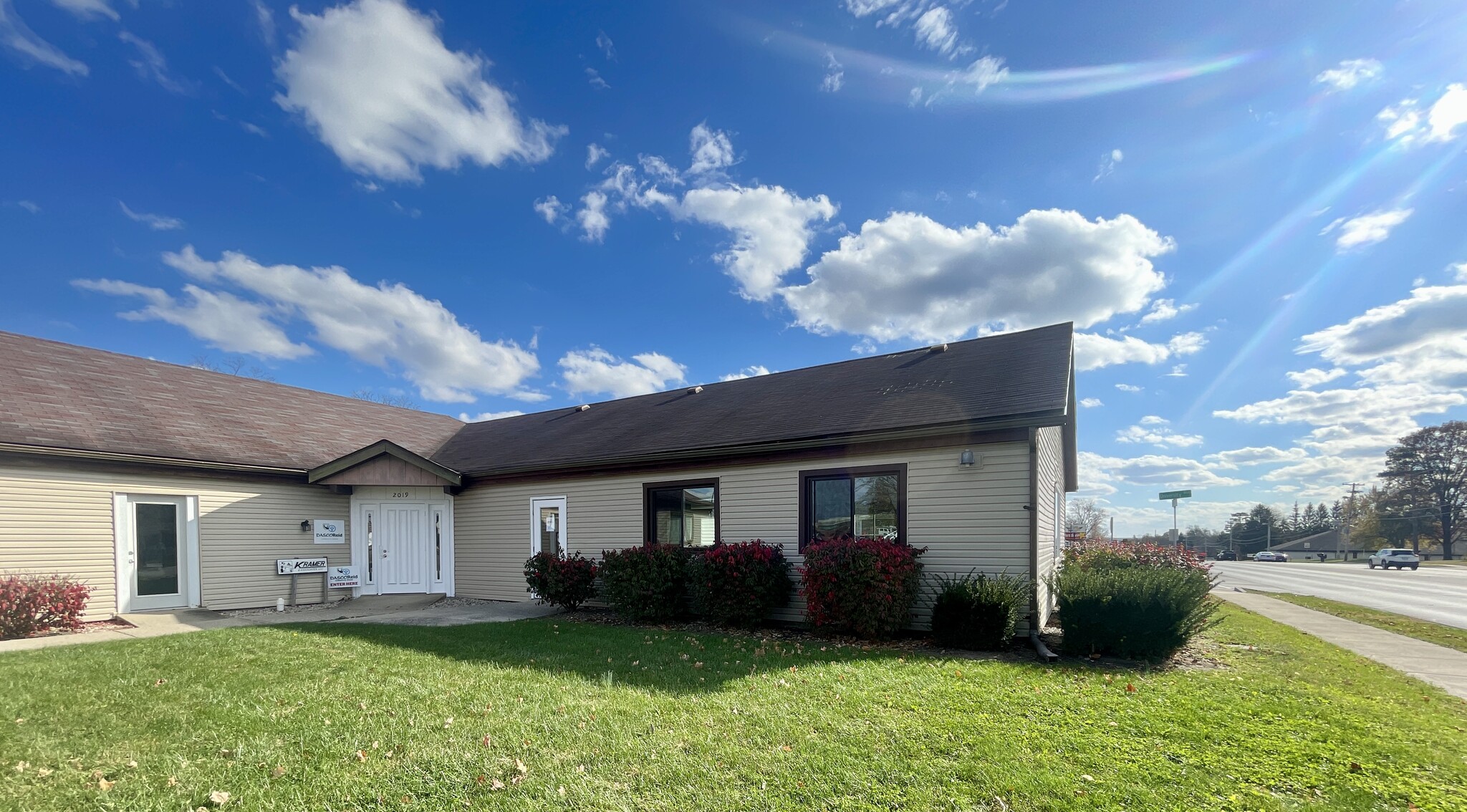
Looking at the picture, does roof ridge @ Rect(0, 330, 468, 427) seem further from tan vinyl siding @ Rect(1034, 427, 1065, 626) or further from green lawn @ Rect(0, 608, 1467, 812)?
tan vinyl siding @ Rect(1034, 427, 1065, 626)

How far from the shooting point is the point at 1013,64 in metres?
10.2

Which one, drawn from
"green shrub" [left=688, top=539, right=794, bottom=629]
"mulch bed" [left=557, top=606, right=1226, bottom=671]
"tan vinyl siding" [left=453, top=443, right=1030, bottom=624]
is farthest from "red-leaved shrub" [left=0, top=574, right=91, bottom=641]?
"green shrub" [left=688, top=539, right=794, bottom=629]

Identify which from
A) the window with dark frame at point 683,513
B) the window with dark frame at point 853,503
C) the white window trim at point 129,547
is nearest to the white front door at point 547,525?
the window with dark frame at point 683,513

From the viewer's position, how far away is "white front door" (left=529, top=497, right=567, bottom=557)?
13.3m

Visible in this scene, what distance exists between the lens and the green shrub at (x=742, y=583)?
382 inches

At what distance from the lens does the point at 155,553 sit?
11359mm

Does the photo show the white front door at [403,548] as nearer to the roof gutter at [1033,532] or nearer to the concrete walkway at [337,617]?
the concrete walkway at [337,617]

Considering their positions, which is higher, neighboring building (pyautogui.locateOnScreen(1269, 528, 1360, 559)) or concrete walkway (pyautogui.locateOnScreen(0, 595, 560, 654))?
concrete walkway (pyautogui.locateOnScreen(0, 595, 560, 654))

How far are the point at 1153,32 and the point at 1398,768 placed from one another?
9666mm

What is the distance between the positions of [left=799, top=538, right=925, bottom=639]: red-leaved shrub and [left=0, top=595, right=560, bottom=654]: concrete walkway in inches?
218

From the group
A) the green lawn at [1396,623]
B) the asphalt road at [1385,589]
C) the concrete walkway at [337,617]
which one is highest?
the concrete walkway at [337,617]

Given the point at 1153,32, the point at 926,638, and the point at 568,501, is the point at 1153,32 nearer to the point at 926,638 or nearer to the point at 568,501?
the point at 926,638

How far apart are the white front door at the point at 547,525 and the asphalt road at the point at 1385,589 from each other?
39.0 ft

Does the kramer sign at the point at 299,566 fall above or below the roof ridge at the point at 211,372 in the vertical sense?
below
